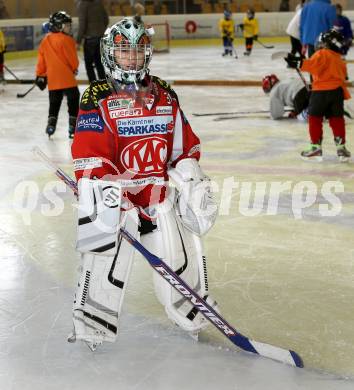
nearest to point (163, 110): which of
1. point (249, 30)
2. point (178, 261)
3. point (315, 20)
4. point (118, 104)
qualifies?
point (118, 104)

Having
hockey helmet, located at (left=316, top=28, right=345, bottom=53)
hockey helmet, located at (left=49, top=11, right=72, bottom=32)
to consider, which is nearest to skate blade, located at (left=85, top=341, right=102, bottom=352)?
hockey helmet, located at (left=316, top=28, right=345, bottom=53)

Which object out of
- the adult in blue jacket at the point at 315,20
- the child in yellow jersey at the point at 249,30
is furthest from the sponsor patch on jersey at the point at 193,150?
the child in yellow jersey at the point at 249,30

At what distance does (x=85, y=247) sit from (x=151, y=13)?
19.7 metres

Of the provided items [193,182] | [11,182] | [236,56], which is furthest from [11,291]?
[236,56]

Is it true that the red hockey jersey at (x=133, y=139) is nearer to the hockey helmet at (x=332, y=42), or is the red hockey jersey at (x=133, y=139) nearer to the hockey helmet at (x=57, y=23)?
the hockey helmet at (x=332, y=42)

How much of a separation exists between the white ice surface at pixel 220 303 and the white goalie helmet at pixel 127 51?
3.24ft

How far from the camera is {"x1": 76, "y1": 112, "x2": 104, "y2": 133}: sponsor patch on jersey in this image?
8.48 feet

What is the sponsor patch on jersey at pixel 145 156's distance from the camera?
264 cm

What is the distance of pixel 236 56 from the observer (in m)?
16.0

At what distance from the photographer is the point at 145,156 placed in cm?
267

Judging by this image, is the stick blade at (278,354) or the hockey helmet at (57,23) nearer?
the stick blade at (278,354)

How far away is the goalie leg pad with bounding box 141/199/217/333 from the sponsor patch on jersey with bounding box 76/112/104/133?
36 centimetres

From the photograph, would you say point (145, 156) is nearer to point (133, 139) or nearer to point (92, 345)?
point (133, 139)

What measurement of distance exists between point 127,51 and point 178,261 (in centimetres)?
75
